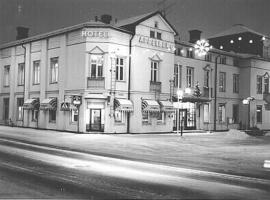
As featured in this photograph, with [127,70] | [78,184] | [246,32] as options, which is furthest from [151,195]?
[246,32]

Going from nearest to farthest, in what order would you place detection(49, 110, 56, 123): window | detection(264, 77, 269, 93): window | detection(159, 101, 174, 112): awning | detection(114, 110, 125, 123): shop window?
detection(114, 110, 125, 123): shop window < detection(159, 101, 174, 112): awning < detection(49, 110, 56, 123): window < detection(264, 77, 269, 93): window

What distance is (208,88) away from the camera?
42.4m

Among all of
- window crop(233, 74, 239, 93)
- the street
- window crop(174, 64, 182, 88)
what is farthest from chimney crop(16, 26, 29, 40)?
the street

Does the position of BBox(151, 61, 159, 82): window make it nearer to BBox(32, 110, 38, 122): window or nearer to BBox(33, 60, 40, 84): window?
BBox(33, 60, 40, 84): window

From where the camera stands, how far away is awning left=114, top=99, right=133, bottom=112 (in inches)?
1234

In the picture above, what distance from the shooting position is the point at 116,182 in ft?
33.0

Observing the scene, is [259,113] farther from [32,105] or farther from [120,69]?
[32,105]

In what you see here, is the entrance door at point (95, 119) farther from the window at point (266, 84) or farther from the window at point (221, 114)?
the window at point (266, 84)

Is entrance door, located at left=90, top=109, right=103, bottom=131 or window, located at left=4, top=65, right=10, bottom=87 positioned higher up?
window, located at left=4, top=65, right=10, bottom=87

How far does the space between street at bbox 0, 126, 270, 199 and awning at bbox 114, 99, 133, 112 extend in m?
17.1

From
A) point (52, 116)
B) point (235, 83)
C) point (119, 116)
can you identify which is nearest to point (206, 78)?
point (235, 83)

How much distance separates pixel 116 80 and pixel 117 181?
22567 millimetres

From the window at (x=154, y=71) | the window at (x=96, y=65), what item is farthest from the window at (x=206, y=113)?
the window at (x=96, y=65)

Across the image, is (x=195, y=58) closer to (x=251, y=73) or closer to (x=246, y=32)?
(x=251, y=73)
